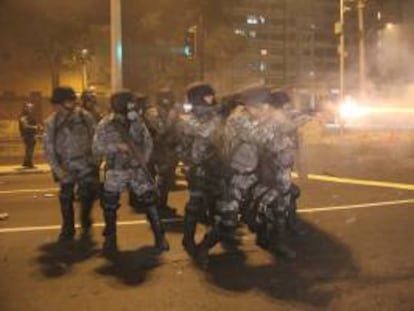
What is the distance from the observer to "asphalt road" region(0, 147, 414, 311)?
21.6 ft

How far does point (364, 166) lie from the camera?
1727 centimetres

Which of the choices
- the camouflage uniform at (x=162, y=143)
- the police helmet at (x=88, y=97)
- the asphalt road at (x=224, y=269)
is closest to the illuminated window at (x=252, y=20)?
the police helmet at (x=88, y=97)

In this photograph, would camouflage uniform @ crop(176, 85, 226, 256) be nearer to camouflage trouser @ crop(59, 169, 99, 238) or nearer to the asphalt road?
the asphalt road

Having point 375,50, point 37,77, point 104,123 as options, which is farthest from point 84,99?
point 375,50

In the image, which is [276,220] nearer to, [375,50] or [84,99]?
[84,99]

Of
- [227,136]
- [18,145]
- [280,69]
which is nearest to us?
[227,136]

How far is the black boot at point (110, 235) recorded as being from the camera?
8.18 m

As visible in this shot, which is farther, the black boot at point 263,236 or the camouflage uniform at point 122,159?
the black boot at point 263,236

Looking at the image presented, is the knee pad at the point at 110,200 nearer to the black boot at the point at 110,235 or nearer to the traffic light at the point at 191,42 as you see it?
the black boot at the point at 110,235

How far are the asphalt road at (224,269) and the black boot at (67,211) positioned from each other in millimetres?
201

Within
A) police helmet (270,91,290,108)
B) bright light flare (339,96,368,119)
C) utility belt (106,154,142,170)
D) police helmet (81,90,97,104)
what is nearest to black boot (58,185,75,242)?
utility belt (106,154,142,170)

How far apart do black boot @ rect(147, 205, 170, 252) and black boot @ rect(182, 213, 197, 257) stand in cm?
27

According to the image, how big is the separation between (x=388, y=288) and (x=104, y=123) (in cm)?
329

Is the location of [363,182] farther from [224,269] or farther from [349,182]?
[224,269]
